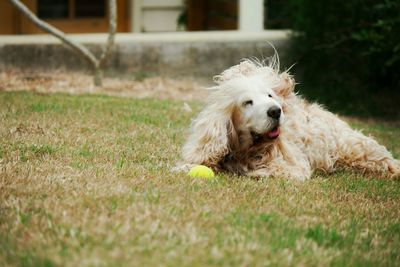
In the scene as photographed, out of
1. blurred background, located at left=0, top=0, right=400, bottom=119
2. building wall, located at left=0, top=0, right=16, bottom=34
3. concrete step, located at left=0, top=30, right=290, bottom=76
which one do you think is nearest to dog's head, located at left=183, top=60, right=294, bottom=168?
blurred background, located at left=0, top=0, right=400, bottom=119

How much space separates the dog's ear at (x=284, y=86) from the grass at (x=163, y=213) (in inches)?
31.5

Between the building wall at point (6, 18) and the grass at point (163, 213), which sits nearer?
the grass at point (163, 213)

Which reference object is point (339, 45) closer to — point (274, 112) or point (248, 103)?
point (248, 103)

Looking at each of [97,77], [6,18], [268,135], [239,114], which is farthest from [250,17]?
[268,135]

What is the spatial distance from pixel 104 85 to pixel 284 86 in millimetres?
6844

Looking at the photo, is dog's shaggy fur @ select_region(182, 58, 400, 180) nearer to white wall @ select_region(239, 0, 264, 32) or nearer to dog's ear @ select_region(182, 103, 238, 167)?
dog's ear @ select_region(182, 103, 238, 167)

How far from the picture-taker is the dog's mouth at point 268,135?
5.50 meters

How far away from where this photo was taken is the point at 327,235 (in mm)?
4027

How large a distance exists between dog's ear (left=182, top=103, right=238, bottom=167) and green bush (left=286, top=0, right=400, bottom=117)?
6367 mm

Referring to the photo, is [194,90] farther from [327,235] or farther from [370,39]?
A: [327,235]

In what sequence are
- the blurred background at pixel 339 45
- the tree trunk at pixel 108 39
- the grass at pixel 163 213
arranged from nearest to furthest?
1. the grass at pixel 163 213
2. the tree trunk at pixel 108 39
3. the blurred background at pixel 339 45

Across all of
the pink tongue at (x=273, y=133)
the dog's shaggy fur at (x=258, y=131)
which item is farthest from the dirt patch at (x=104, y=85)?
the pink tongue at (x=273, y=133)

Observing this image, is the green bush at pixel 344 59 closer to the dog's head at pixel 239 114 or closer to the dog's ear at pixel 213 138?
the dog's head at pixel 239 114

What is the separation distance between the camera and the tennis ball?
5.44 metres
